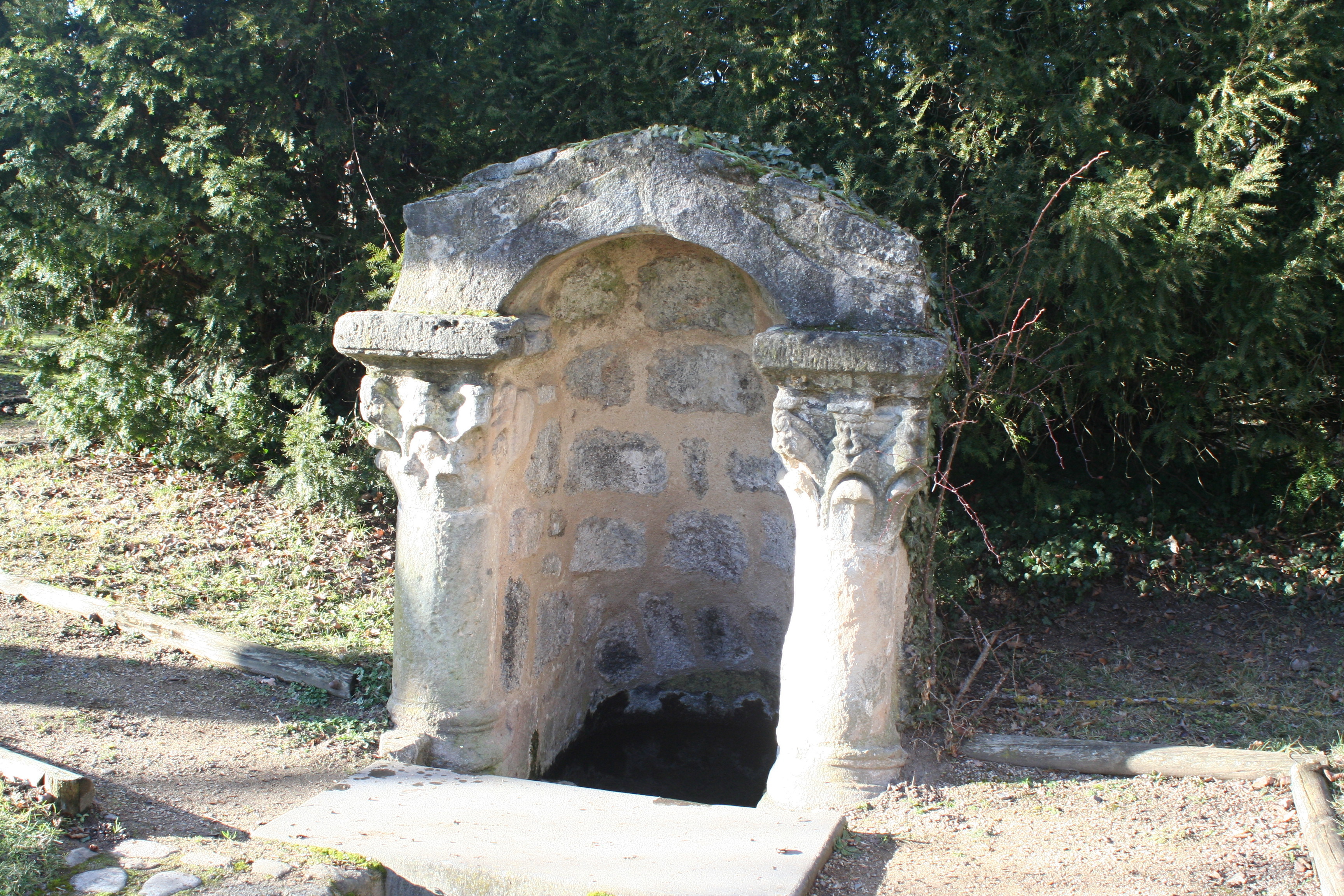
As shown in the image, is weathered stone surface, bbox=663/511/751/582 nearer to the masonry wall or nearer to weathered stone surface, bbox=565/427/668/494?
the masonry wall

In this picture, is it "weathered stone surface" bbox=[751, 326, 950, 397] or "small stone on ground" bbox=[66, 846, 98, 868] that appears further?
"weathered stone surface" bbox=[751, 326, 950, 397]

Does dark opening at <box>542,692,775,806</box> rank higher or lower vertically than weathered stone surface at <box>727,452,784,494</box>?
lower

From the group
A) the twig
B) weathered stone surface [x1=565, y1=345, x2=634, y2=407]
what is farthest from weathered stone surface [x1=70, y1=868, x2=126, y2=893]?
the twig

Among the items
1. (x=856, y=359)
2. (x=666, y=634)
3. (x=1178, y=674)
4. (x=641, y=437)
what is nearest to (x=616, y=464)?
(x=641, y=437)

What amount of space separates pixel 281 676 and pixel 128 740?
74cm

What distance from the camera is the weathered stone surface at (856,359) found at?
3072 millimetres

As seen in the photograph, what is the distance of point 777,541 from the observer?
14.6ft

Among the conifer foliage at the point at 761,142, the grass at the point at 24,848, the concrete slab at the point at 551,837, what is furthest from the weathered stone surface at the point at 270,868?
the conifer foliage at the point at 761,142

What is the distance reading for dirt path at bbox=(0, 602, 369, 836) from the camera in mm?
3141

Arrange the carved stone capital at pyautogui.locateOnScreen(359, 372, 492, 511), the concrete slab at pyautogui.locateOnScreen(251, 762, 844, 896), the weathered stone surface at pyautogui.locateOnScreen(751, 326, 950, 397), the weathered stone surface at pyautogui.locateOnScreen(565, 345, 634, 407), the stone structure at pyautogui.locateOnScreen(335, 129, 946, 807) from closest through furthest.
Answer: the concrete slab at pyautogui.locateOnScreen(251, 762, 844, 896)
the weathered stone surface at pyautogui.locateOnScreen(751, 326, 950, 397)
the stone structure at pyautogui.locateOnScreen(335, 129, 946, 807)
the carved stone capital at pyautogui.locateOnScreen(359, 372, 492, 511)
the weathered stone surface at pyautogui.locateOnScreen(565, 345, 634, 407)

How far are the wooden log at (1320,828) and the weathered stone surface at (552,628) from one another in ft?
8.86

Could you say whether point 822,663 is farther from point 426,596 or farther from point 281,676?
point 281,676

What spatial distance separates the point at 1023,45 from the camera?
537cm

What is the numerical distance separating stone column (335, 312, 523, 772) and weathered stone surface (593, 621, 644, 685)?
3.26 ft
